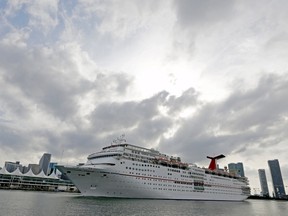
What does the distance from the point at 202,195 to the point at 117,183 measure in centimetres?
3429

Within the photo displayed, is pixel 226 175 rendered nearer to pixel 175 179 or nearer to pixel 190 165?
pixel 190 165

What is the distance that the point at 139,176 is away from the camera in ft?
165

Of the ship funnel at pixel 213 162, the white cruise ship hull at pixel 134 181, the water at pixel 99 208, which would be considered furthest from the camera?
the ship funnel at pixel 213 162

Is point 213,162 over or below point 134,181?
over

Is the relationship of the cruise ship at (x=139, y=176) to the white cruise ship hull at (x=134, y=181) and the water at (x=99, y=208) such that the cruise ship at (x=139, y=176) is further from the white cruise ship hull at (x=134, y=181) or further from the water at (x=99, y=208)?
the water at (x=99, y=208)

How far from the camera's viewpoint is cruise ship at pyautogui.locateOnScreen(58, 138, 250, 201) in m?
45.6

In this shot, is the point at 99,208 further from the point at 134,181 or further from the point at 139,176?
the point at 139,176

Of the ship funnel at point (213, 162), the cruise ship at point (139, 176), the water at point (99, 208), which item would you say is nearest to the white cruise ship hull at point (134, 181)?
the cruise ship at point (139, 176)

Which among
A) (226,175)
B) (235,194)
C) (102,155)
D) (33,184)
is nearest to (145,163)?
(102,155)

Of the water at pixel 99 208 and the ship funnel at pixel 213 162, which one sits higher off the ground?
Answer: the ship funnel at pixel 213 162

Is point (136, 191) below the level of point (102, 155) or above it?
below

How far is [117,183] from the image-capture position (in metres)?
46.3

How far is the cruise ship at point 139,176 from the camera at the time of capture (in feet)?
150

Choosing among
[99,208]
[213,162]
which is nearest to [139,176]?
[99,208]
